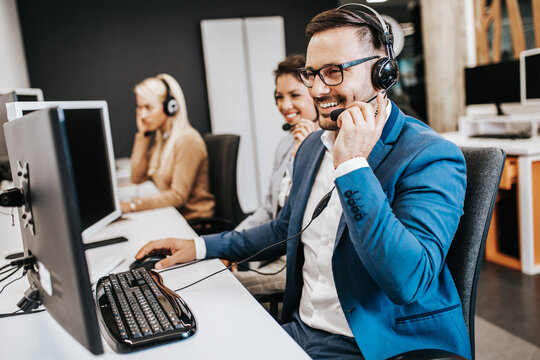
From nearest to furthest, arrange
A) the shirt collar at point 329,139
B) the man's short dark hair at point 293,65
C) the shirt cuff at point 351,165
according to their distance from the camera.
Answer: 1. the shirt cuff at point 351,165
2. the shirt collar at point 329,139
3. the man's short dark hair at point 293,65

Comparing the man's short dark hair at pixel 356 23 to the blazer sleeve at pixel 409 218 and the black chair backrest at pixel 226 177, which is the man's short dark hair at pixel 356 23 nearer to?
the blazer sleeve at pixel 409 218

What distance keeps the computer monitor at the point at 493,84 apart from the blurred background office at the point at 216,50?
149 millimetres

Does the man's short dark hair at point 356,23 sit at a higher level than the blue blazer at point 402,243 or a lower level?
higher

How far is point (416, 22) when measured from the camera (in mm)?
6055

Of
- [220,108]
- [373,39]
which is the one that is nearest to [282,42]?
[220,108]

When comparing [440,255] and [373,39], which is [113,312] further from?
[373,39]

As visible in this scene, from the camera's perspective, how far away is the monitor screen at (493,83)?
374cm

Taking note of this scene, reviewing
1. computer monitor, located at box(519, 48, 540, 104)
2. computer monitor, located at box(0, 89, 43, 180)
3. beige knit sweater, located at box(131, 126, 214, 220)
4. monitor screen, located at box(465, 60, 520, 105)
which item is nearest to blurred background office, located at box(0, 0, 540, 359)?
monitor screen, located at box(465, 60, 520, 105)

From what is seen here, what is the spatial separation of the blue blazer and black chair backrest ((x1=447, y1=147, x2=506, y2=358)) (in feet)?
0.10

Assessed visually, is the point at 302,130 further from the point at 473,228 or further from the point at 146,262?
the point at 473,228

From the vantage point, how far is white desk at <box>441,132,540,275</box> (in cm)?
278

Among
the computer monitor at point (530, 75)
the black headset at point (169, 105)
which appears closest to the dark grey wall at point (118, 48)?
the black headset at point (169, 105)

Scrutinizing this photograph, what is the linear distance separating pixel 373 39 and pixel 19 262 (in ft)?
3.27

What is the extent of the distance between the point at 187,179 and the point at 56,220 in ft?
6.58
